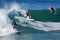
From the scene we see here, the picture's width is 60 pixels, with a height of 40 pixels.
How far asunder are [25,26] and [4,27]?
2.69 meters

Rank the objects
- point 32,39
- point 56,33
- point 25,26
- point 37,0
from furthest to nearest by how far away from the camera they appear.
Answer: point 37,0 → point 25,26 → point 56,33 → point 32,39

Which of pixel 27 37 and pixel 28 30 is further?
pixel 28 30

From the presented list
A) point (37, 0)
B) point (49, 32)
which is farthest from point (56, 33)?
point (37, 0)

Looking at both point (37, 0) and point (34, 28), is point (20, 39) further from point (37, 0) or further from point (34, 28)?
point (37, 0)

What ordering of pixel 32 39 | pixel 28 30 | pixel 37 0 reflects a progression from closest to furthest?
pixel 32 39 → pixel 28 30 → pixel 37 0

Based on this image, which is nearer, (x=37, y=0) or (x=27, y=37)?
(x=27, y=37)

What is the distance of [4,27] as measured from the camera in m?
27.8

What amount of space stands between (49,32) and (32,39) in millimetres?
3652

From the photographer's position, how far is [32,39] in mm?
22766

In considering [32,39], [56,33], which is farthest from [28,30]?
[32,39]

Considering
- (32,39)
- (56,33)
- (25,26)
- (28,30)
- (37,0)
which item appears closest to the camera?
(32,39)

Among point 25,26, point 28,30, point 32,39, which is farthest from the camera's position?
point 25,26

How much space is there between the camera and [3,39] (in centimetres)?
2278

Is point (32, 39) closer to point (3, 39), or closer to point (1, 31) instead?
point (3, 39)
